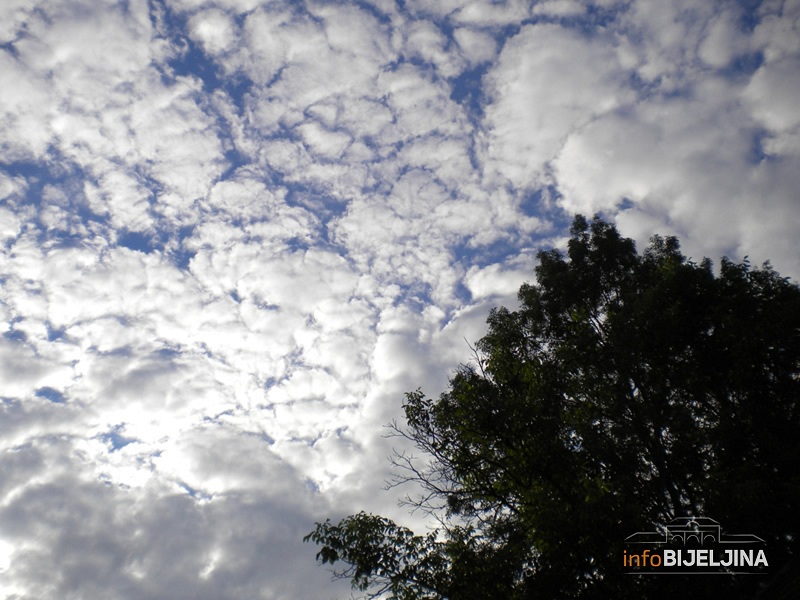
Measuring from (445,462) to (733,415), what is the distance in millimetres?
8102

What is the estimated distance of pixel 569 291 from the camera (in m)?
19.0

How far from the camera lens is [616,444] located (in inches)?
501

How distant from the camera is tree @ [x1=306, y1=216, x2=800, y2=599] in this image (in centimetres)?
934

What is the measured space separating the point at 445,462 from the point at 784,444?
8.66 metres

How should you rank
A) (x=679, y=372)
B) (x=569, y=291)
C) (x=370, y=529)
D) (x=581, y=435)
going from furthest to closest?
(x=569, y=291) → (x=679, y=372) → (x=581, y=435) → (x=370, y=529)

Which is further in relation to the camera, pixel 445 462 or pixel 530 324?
pixel 530 324

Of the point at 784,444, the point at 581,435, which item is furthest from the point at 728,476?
the point at 581,435

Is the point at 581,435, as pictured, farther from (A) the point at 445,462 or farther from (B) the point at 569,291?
(B) the point at 569,291

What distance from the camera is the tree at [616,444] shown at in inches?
368

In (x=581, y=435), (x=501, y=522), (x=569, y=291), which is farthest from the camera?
(x=569, y=291)

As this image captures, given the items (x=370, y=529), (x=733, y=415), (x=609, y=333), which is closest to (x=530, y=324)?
(x=609, y=333)

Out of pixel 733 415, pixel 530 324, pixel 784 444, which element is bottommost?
pixel 784 444

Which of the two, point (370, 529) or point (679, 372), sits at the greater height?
point (679, 372)

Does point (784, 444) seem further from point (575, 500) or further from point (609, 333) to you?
point (575, 500)
